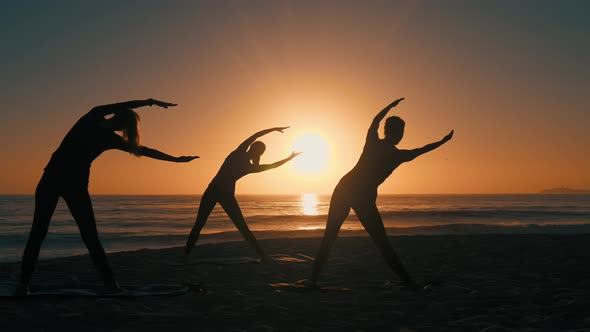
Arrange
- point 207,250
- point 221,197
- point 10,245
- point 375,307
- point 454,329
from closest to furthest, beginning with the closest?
point 454,329 < point 375,307 < point 221,197 < point 207,250 < point 10,245

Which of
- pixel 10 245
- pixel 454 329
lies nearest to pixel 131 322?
pixel 454 329

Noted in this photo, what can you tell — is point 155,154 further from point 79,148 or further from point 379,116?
point 379,116

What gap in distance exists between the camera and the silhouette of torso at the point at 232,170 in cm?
904

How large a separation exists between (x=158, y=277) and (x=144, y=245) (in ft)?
32.8

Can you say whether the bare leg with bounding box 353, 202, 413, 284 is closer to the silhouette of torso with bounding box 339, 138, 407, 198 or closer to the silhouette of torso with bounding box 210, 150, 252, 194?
the silhouette of torso with bounding box 339, 138, 407, 198

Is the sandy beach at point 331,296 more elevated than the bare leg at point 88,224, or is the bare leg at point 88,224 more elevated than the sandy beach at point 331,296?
the bare leg at point 88,224

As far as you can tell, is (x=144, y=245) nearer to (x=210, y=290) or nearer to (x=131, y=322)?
(x=210, y=290)

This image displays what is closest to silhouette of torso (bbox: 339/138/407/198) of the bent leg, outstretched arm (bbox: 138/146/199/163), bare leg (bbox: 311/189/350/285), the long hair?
bare leg (bbox: 311/189/350/285)

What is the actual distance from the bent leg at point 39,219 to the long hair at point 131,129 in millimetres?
987

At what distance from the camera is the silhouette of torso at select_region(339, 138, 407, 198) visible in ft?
20.7

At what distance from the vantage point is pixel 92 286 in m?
6.74

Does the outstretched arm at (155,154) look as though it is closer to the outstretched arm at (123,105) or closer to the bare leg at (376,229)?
the outstretched arm at (123,105)

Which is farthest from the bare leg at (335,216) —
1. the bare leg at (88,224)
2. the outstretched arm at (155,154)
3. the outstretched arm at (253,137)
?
the bare leg at (88,224)

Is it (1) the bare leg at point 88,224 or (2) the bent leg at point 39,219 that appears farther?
(1) the bare leg at point 88,224
